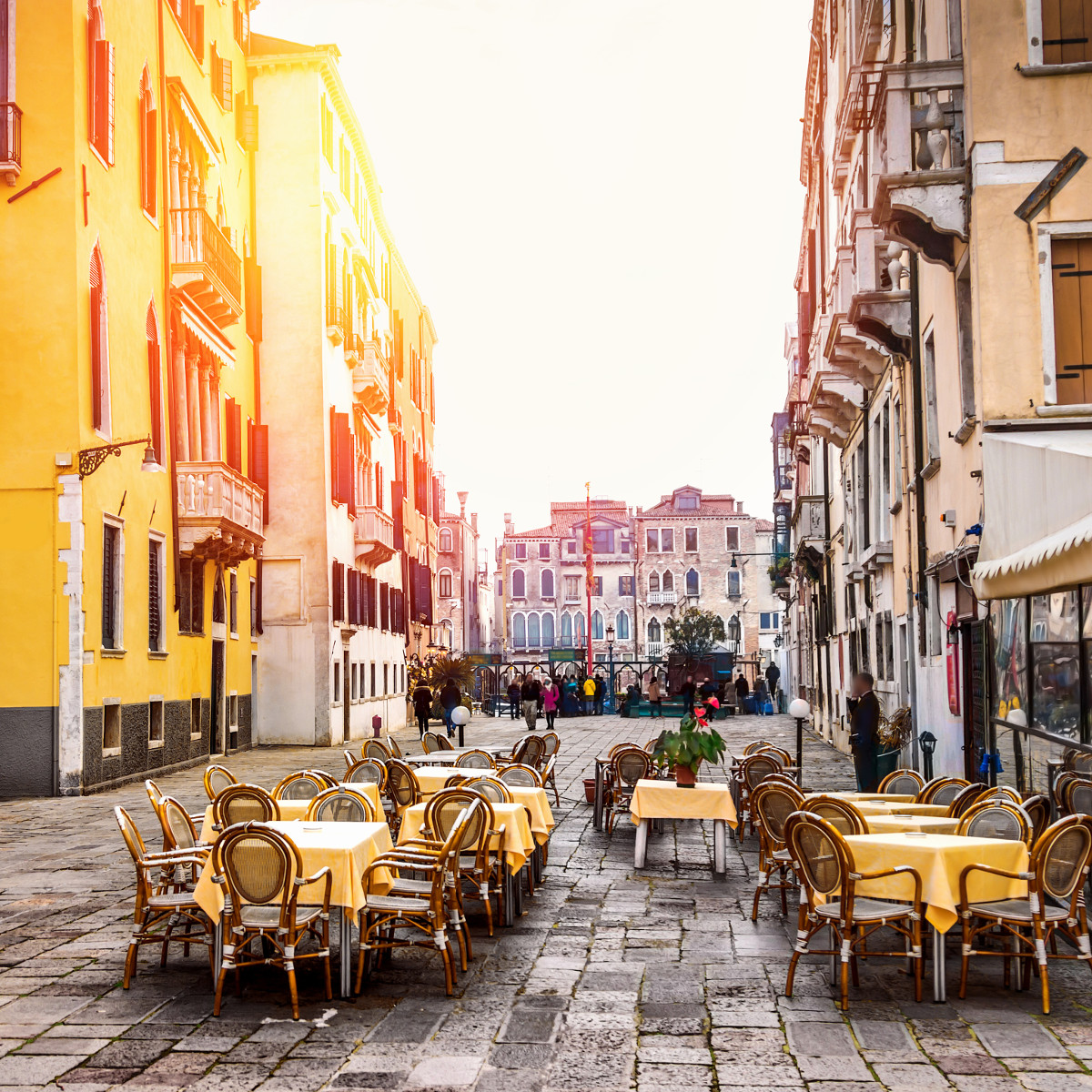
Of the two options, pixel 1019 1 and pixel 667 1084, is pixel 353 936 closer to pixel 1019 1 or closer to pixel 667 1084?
pixel 667 1084

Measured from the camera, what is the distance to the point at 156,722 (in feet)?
74.2

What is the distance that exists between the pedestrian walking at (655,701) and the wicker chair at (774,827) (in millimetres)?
34541

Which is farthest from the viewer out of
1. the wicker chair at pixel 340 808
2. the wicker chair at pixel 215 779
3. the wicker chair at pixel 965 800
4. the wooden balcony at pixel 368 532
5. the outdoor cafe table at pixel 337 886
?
the wooden balcony at pixel 368 532

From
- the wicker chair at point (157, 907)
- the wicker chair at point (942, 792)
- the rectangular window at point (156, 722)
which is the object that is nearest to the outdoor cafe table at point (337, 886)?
the wicker chair at point (157, 907)

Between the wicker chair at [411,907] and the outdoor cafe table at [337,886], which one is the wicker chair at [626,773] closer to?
the wicker chair at [411,907]

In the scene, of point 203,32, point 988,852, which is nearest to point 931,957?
point 988,852

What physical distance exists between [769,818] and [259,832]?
4.13 m

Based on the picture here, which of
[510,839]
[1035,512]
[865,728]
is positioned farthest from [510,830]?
[865,728]

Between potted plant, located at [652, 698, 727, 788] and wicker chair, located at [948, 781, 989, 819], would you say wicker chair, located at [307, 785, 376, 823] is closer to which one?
potted plant, located at [652, 698, 727, 788]

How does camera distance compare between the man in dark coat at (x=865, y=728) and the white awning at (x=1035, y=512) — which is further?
the man in dark coat at (x=865, y=728)

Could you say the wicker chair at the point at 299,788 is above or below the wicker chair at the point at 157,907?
above

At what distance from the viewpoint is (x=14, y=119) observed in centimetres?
1888

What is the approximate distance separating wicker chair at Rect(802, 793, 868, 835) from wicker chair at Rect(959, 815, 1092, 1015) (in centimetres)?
96

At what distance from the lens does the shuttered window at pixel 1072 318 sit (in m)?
11.9
